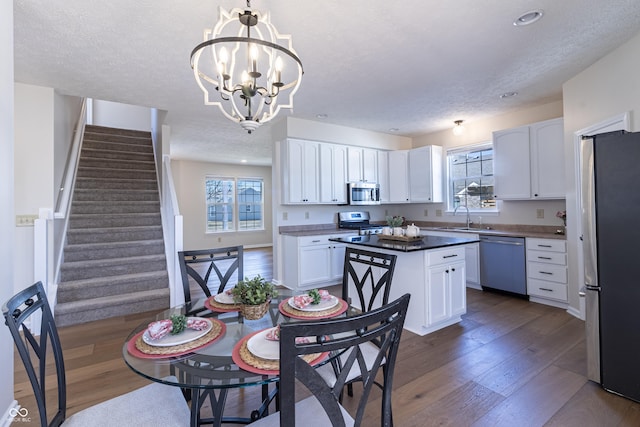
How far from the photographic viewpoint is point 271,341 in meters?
1.25

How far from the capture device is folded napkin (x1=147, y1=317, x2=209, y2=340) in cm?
129

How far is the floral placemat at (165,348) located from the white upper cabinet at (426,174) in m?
4.75

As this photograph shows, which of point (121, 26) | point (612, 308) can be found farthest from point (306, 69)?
point (612, 308)

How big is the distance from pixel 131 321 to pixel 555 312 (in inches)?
193

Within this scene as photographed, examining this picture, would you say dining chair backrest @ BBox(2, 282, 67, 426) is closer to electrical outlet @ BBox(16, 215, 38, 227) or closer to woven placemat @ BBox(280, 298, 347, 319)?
woven placemat @ BBox(280, 298, 347, 319)

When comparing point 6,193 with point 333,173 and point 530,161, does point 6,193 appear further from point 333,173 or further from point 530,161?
point 530,161

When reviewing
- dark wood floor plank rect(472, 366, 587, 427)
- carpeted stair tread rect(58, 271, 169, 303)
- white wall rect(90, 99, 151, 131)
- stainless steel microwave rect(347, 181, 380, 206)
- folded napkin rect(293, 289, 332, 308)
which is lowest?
dark wood floor plank rect(472, 366, 587, 427)

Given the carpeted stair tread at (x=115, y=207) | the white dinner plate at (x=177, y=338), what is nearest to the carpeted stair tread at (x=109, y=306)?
the carpeted stair tread at (x=115, y=207)

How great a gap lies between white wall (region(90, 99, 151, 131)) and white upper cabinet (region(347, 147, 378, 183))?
5.06 m

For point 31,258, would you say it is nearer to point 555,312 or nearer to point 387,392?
point 387,392

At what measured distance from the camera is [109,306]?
11.4 feet

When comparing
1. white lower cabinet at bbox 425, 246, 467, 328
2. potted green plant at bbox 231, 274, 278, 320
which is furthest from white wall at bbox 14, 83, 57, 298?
white lower cabinet at bbox 425, 246, 467, 328

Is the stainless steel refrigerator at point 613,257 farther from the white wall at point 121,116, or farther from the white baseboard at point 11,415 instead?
the white wall at point 121,116

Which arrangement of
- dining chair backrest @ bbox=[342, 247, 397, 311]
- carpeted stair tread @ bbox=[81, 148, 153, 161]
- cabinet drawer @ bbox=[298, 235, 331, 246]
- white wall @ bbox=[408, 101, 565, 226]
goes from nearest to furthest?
dining chair backrest @ bbox=[342, 247, 397, 311] → white wall @ bbox=[408, 101, 565, 226] → cabinet drawer @ bbox=[298, 235, 331, 246] → carpeted stair tread @ bbox=[81, 148, 153, 161]
